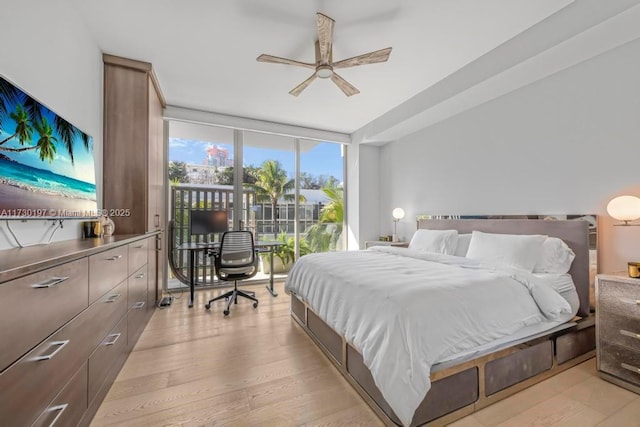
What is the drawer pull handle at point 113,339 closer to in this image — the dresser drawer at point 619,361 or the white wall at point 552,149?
the dresser drawer at point 619,361

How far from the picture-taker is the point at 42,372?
3.29 ft

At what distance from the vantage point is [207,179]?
4266mm

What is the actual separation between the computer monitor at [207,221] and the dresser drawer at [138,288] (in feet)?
3.36

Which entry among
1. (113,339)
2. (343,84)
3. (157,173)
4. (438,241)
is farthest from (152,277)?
(438,241)

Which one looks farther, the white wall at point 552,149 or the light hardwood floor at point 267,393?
the white wall at point 552,149

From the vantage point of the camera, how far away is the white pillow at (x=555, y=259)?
231 centimetres

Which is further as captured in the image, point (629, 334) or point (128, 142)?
point (128, 142)

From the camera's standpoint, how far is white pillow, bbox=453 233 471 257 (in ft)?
10.1

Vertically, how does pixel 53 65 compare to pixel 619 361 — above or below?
above

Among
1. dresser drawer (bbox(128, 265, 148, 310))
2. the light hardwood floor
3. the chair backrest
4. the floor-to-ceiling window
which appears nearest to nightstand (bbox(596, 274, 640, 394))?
the light hardwood floor

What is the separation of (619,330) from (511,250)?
829mm

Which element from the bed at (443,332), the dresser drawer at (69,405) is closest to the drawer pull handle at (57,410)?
the dresser drawer at (69,405)

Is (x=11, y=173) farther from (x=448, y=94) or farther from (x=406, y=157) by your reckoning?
(x=406, y=157)

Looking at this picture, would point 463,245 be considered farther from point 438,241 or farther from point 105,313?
point 105,313
